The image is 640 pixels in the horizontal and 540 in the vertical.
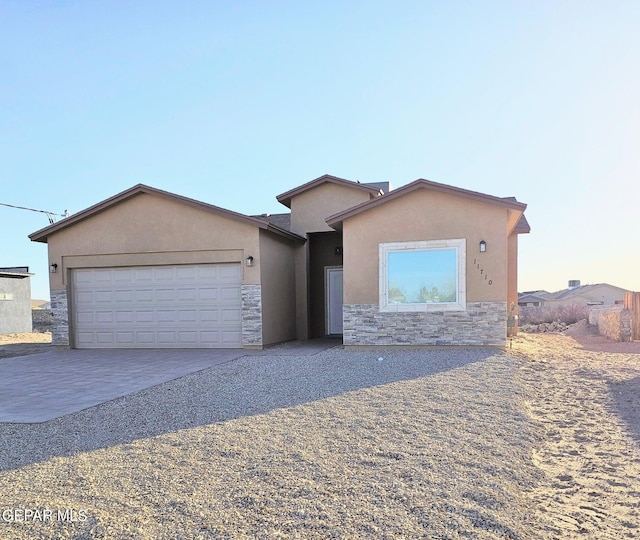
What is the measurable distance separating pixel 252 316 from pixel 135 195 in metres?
4.88

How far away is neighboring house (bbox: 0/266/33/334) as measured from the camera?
2095 centimetres

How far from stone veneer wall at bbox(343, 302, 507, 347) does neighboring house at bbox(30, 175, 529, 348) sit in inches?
1.0

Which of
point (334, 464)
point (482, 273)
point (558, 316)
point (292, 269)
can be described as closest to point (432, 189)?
point (482, 273)

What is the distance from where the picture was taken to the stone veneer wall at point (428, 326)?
10.0m

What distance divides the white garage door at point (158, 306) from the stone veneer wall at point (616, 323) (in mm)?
12221

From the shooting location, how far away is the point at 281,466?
11.6 feet

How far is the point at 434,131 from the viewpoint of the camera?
12.9m

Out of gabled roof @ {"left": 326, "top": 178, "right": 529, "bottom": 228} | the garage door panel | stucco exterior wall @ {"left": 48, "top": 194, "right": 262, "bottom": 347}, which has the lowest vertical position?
the garage door panel

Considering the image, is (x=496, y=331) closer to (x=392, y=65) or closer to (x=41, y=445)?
(x=392, y=65)

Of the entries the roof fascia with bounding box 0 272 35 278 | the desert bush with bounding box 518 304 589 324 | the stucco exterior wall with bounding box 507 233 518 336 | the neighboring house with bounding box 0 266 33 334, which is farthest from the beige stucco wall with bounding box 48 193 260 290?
the desert bush with bounding box 518 304 589 324

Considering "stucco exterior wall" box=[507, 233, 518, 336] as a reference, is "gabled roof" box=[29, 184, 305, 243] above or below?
above

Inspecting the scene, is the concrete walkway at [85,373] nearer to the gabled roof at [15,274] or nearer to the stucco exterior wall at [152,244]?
the stucco exterior wall at [152,244]

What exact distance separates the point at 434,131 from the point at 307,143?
4.65m

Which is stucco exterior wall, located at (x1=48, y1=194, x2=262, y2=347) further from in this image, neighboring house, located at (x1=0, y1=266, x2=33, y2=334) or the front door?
neighboring house, located at (x1=0, y1=266, x2=33, y2=334)
